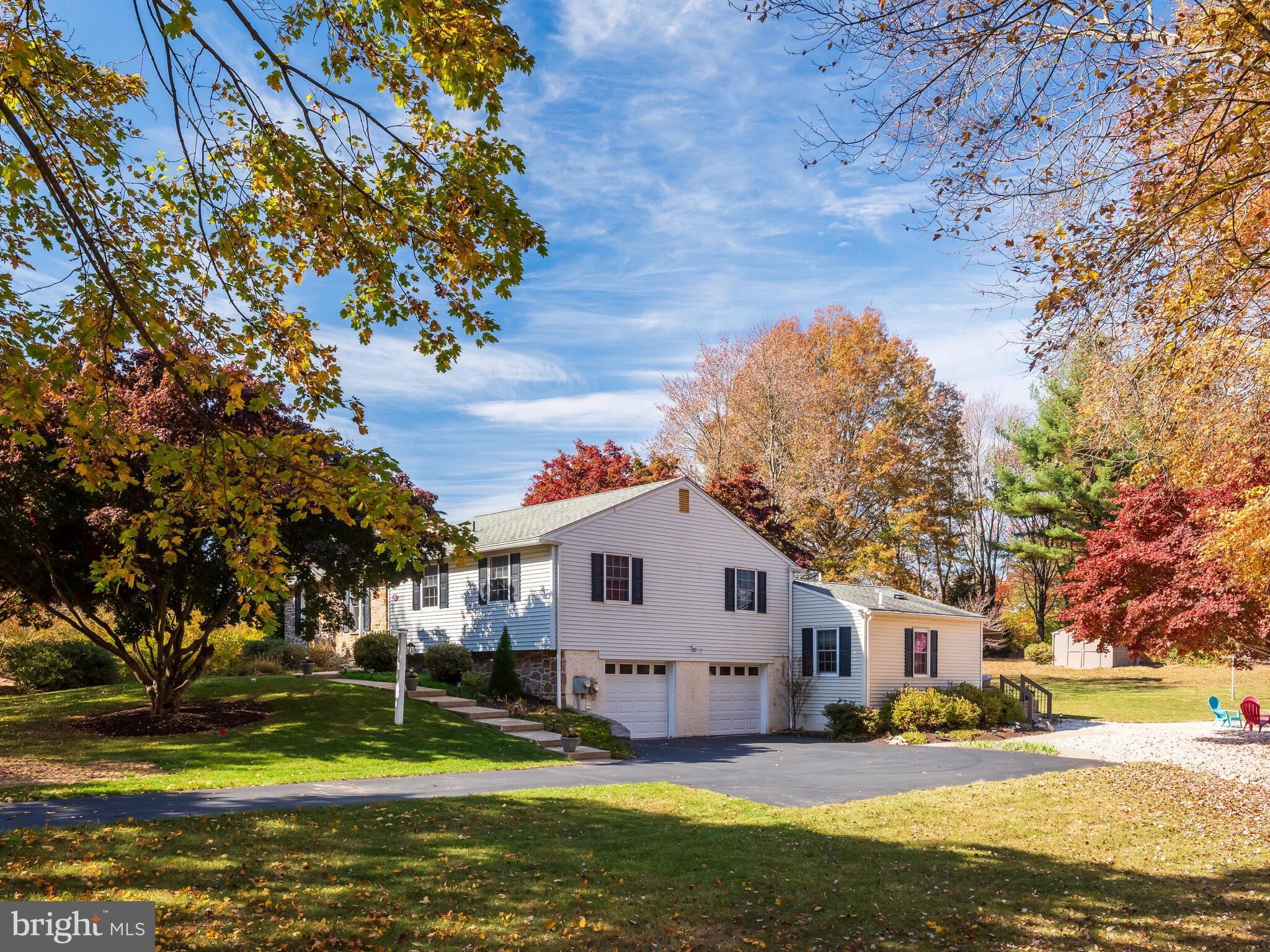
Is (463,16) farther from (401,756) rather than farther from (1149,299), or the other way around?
(401,756)

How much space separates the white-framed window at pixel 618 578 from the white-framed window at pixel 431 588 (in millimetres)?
4979

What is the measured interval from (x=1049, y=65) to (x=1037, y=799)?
31.8ft

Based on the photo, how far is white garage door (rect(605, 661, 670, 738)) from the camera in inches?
888

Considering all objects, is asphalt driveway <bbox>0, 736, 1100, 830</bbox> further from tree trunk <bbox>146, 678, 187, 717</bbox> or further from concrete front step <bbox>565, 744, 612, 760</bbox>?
tree trunk <bbox>146, 678, 187, 717</bbox>

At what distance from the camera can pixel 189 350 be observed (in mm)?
7168

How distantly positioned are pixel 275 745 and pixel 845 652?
1505 centimetres

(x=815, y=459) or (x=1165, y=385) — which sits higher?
(x=815, y=459)

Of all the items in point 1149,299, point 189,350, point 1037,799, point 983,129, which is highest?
point 983,129

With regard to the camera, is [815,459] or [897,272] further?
[815,459]

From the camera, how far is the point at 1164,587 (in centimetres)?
1964

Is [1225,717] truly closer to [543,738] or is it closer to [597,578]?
[597,578]

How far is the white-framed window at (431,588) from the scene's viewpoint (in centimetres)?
2489

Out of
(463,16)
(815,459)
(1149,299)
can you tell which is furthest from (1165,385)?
(815,459)

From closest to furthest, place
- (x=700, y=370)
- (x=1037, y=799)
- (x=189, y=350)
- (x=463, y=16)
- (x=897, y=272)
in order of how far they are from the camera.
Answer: (x=463, y=16)
(x=189, y=350)
(x=897, y=272)
(x=1037, y=799)
(x=700, y=370)
